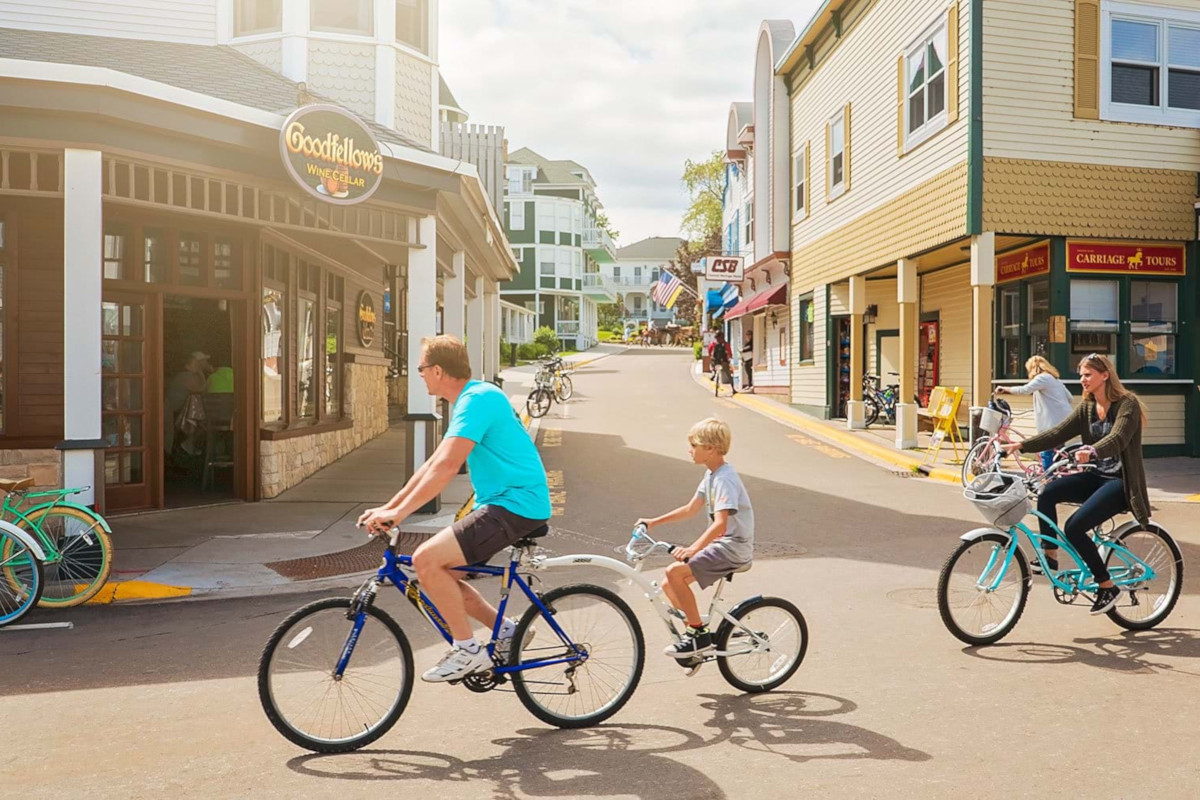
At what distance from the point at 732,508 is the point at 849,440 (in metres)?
15.2

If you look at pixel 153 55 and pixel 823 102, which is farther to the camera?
pixel 823 102

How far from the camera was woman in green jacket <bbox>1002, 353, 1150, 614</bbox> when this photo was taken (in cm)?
682

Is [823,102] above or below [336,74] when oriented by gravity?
above

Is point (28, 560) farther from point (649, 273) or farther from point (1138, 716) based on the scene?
point (649, 273)

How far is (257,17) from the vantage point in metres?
14.4

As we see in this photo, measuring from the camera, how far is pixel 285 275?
14336 mm

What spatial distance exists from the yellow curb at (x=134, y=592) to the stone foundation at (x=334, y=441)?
4.82 m

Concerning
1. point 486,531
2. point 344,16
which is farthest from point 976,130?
point 486,531

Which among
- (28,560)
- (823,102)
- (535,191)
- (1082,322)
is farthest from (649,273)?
(28,560)

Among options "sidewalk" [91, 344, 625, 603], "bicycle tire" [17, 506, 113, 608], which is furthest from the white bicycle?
"bicycle tire" [17, 506, 113, 608]

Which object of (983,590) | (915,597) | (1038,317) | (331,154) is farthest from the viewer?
(1038,317)

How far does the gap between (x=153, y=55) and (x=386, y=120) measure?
279cm

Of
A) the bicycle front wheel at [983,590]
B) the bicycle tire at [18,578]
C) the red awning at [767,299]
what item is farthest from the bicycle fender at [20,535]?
the red awning at [767,299]

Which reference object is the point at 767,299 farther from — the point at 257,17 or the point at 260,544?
the point at 260,544
